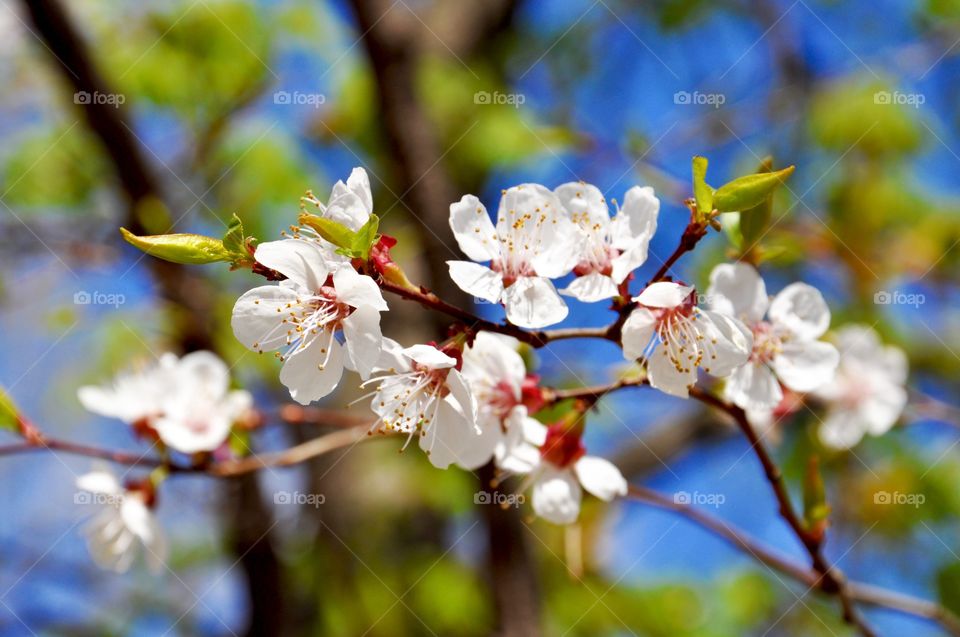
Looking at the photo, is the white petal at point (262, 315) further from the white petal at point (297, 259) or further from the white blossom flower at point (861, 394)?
the white blossom flower at point (861, 394)

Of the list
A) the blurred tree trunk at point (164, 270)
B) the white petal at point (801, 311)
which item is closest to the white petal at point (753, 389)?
the white petal at point (801, 311)

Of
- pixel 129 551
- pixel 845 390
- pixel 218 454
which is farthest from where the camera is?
pixel 845 390

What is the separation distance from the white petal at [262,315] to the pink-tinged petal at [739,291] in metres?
0.55

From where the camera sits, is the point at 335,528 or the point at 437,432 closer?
the point at 437,432

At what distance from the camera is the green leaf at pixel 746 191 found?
2.58ft

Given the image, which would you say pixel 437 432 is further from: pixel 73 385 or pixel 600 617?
pixel 73 385

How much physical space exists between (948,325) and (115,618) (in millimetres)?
→ 3644

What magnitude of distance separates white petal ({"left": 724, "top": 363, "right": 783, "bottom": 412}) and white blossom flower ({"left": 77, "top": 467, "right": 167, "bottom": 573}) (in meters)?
0.98

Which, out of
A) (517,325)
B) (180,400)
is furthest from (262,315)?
(180,400)

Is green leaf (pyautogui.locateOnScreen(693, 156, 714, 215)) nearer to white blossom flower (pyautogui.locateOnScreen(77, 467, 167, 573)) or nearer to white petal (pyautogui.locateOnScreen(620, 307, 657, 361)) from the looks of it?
white petal (pyautogui.locateOnScreen(620, 307, 657, 361))

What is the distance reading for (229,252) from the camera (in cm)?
77

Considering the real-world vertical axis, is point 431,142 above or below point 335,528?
above

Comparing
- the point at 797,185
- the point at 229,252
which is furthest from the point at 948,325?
the point at 229,252

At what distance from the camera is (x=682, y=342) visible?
896mm
